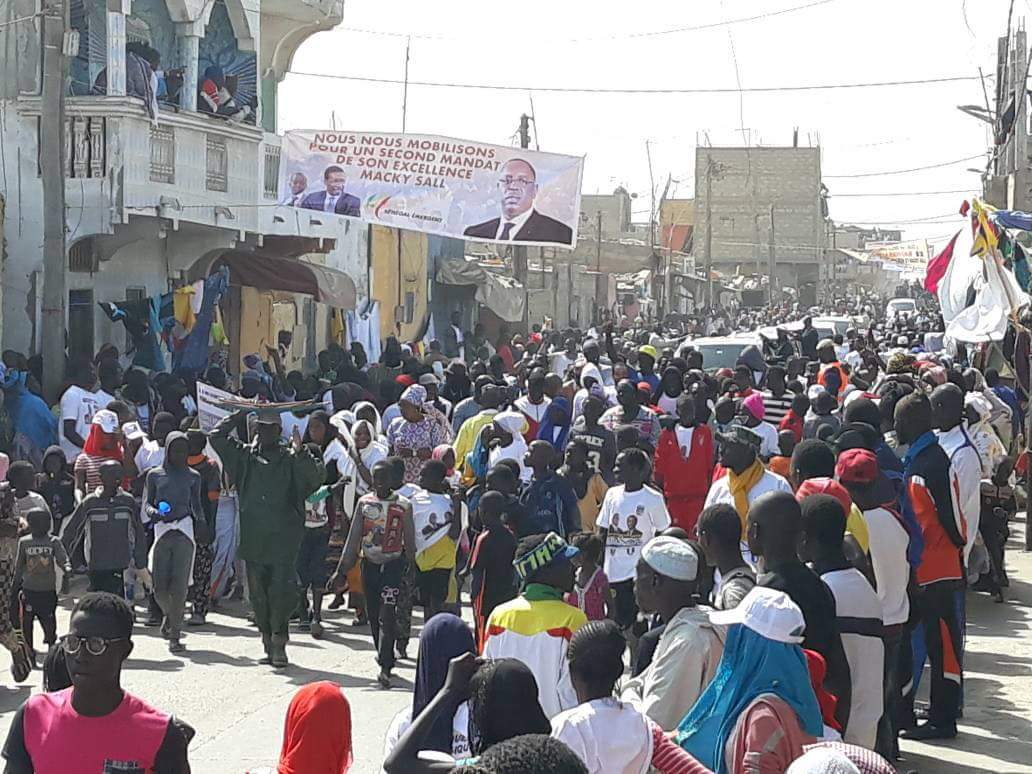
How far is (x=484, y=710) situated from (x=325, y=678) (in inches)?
231

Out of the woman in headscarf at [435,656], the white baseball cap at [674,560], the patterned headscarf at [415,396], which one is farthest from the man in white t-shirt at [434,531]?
the woman in headscarf at [435,656]

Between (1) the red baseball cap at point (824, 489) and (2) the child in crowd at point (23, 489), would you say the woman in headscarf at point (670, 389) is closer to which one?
(2) the child in crowd at point (23, 489)

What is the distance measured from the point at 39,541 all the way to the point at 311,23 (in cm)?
1883

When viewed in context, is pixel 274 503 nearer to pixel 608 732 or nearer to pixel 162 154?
pixel 608 732

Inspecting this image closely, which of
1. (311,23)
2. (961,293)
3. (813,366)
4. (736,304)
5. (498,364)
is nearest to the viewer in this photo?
(961,293)

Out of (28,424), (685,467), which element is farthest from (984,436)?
(28,424)

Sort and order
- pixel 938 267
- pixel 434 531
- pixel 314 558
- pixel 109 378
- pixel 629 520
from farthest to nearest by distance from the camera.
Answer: pixel 938 267, pixel 109 378, pixel 314 558, pixel 434 531, pixel 629 520

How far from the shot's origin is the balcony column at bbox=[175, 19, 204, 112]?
71.3 ft

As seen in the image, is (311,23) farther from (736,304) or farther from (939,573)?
(736,304)

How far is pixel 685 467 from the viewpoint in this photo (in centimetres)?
1162

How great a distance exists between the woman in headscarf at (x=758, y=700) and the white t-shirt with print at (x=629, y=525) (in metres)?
4.82

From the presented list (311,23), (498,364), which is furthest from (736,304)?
(498,364)

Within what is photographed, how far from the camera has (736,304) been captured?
79.6 meters

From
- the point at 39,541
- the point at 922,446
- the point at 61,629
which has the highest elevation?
the point at 922,446
